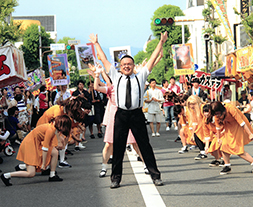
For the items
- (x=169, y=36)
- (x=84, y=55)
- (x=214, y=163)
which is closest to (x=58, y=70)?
(x=84, y=55)

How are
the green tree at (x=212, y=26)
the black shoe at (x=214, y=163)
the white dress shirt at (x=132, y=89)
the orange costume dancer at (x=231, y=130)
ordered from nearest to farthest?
the white dress shirt at (x=132, y=89), the orange costume dancer at (x=231, y=130), the black shoe at (x=214, y=163), the green tree at (x=212, y=26)

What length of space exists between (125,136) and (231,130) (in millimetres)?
2095

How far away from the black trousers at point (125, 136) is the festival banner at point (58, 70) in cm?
1206

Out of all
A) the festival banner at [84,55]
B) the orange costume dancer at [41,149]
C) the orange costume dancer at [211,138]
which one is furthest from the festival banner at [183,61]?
the orange costume dancer at [41,149]

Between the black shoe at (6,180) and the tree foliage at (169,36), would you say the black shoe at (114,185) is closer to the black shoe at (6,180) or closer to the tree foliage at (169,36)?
the black shoe at (6,180)

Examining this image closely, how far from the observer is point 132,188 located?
661 cm

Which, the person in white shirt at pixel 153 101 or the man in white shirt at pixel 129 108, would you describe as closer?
the man in white shirt at pixel 129 108

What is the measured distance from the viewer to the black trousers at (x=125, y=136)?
22.0 feet

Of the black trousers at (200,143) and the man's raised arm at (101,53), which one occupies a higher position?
the man's raised arm at (101,53)

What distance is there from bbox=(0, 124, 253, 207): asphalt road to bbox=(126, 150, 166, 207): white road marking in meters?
0.07

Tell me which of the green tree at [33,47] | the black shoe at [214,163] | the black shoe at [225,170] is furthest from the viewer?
the green tree at [33,47]

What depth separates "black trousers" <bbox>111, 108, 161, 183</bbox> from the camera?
22.0 feet

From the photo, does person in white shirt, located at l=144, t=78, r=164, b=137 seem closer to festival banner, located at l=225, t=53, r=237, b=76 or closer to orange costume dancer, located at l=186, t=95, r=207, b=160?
festival banner, located at l=225, t=53, r=237, b=76

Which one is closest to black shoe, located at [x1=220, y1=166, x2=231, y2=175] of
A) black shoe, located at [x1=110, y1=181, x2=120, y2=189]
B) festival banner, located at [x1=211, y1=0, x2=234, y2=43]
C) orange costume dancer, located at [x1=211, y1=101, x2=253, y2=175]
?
orange costume dancer, located at [x1=211, y1=101, x2=253, y2=175]
